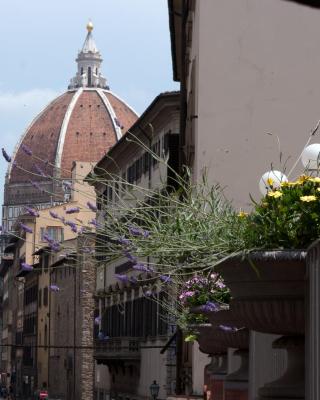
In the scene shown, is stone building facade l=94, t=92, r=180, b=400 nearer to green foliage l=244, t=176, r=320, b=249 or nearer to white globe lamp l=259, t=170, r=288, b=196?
white globe lamp l=259, t=170, r=288, b=196

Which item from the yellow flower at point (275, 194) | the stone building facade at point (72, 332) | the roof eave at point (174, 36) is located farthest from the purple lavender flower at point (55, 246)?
the stone building facade at point (72, 332)

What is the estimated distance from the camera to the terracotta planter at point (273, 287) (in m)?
7.77

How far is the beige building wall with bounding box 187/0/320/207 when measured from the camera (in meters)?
20.4

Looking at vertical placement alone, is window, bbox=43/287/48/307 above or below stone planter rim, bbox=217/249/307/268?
above

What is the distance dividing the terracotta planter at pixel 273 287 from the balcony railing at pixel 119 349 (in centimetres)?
4427

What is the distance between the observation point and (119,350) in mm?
55594

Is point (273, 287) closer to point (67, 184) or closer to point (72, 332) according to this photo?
point (67, 184)

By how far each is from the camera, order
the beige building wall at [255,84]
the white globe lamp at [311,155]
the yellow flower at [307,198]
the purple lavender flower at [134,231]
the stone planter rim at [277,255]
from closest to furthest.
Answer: the stone planter rim at [277,255] < the yellow flower at [307,198] < the purple lavender flower at [134,231] < the white globe lamp at [311,155] < the beige building wall at [255,84]

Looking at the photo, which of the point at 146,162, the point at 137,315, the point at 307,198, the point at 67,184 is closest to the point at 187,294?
the point at 67,184

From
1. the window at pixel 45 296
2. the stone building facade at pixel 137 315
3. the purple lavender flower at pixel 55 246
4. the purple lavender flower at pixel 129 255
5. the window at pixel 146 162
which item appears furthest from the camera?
the window at pixel 45 296

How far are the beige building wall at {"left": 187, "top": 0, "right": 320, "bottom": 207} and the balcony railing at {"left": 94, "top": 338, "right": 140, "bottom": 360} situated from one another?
104 ft

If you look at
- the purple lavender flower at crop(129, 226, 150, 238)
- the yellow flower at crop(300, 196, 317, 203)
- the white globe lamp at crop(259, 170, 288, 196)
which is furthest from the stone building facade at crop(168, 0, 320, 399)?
the yellow flower at crop(300, 196, 317, 203)

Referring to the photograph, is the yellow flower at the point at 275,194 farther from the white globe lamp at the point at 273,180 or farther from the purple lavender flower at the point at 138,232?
the purple lavender flower at the point at 138,232

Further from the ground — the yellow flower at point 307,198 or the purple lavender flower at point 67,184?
the purple lavender flower at point 67,184
